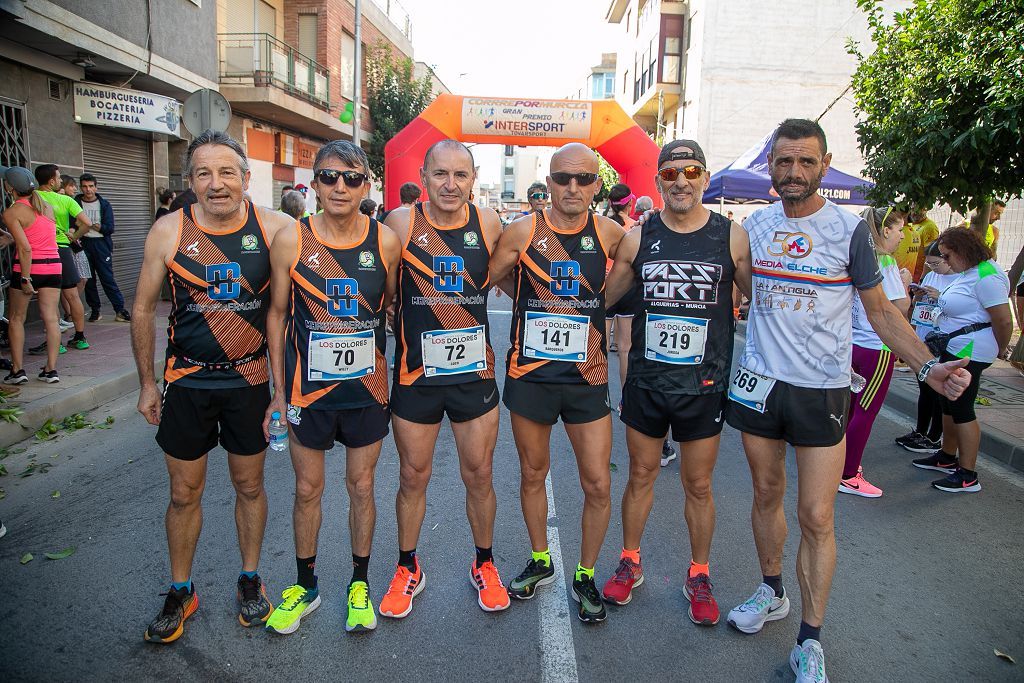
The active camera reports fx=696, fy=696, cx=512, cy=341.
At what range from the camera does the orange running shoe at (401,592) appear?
3195mm

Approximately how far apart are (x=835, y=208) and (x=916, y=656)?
6.49 ft

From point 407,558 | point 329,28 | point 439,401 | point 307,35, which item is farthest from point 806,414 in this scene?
point 307,35

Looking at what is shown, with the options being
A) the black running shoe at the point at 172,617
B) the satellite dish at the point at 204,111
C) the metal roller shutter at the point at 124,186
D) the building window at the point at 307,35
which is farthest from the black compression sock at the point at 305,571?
the building window at the point at 307,35

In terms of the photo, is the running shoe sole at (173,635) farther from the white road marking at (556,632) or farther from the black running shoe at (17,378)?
the black running shoe at (17,378)

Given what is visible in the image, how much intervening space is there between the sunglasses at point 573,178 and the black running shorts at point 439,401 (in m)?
1.01

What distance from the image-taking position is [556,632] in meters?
3.12

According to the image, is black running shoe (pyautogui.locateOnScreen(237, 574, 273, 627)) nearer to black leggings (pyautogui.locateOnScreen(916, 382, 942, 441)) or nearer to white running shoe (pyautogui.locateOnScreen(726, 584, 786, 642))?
white running shoe (pyautogui.locateOnScreen(726, 584, 786, 642))

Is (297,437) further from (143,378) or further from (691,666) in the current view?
(691,666)

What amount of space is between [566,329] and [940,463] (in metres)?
4.06

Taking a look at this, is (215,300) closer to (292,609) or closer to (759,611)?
(292,609)

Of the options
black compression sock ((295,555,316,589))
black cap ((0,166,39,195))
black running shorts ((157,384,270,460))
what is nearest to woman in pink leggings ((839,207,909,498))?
black compression sock ((295,555,316,589))

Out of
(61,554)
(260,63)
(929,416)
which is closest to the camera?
(61,554)

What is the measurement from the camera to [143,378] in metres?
3.03

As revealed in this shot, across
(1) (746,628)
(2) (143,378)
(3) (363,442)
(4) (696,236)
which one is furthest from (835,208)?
(2) (143,378)
